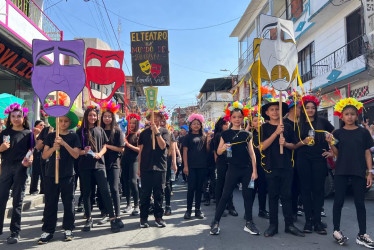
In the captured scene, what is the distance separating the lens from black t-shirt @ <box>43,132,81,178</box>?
4.28m

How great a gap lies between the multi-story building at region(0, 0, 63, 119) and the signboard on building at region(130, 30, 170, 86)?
2.04 m

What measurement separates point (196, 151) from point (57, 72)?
2.70 meters

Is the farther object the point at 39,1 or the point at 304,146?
the point at 39,1

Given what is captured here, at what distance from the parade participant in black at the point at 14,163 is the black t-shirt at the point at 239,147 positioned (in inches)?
117

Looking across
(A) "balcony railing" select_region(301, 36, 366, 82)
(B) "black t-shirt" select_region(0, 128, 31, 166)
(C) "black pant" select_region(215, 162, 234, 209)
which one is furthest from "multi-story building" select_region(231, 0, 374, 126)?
(B) "black t-shirt" select_region(0, 128, 31, 166)

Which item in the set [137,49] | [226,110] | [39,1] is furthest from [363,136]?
[39,1]

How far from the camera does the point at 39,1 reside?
11.6 meters

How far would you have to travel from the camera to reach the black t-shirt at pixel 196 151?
18.1 ft

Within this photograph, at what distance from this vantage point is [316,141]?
457 centimetres

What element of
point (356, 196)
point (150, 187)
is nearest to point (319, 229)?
point (356, 196)

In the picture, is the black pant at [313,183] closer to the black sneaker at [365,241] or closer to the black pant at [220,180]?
the black sneaker at [365,241]

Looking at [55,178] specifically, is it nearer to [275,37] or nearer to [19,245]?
Result: [19,245]

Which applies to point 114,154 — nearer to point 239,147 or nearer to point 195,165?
point 195,165

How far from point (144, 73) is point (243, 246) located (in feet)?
15.7
